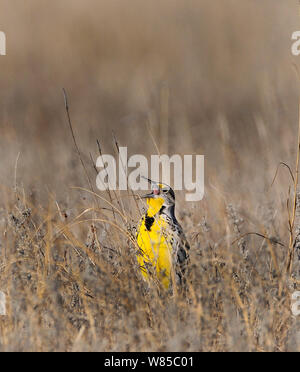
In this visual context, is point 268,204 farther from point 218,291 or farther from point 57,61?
point 57,61

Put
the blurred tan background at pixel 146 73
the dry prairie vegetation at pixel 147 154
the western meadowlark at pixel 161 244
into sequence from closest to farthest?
1. the dry prairie vegetation at pixel 147 154
2. the western meadowlark at pixel 161 244
3. the blurred tan background at pixel 146 73

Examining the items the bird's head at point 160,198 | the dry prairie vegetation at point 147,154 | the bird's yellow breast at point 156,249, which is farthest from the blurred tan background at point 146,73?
the bird's yellow breast at point 156,249

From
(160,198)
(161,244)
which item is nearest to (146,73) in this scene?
(160,198)

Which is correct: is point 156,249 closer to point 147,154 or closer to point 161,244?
point 161,244

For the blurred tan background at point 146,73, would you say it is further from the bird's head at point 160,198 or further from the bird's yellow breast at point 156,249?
the bird's yellow breast at point 156,249

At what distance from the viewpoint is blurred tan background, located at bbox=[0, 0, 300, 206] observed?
24.2 ft

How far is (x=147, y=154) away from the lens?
702cm

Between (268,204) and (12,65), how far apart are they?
19.5 feet

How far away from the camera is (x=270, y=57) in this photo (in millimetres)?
8906

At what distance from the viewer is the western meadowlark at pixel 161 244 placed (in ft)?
11.7

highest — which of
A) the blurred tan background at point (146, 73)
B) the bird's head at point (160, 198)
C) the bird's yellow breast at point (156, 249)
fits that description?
the blurred tan background at point (146, 73)

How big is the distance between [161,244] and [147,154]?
3.44 meters

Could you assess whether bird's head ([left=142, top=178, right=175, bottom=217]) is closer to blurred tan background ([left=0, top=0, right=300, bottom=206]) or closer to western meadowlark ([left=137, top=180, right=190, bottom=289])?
western meadowlark ([left=137, top=180, right=190, bottom=289])
